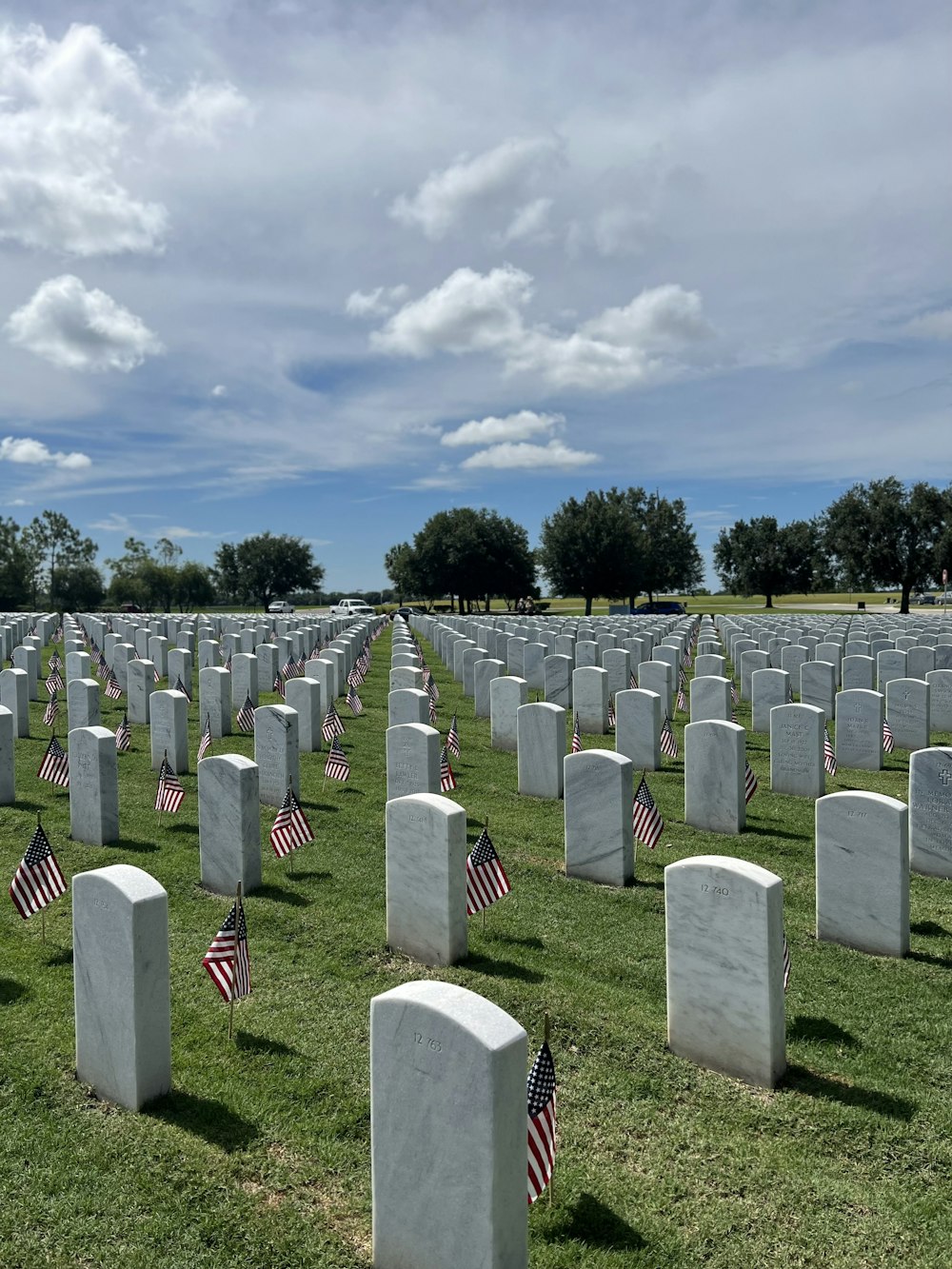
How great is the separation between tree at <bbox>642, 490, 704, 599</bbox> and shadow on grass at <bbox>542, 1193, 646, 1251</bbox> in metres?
78.7

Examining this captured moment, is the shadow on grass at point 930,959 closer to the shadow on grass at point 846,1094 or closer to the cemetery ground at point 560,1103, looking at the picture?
the cemetery ground at point 560,1103

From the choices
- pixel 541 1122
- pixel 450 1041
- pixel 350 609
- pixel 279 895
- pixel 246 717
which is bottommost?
pixel 279 895

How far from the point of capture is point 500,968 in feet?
21.3

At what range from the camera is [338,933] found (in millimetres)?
7078

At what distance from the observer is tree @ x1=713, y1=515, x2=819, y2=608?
78.6 meters

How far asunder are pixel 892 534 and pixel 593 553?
20502mm

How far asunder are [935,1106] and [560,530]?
213 feet

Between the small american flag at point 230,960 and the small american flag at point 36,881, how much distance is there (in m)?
2.08

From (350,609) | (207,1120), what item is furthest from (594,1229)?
(350,609)

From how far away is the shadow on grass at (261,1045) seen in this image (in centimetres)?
530

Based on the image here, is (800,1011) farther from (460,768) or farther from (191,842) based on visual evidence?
(460,768)

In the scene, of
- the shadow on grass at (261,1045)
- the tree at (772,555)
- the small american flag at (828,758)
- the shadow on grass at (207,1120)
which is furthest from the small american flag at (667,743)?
the tree at (772,555)

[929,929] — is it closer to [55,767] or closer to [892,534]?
[55,767]

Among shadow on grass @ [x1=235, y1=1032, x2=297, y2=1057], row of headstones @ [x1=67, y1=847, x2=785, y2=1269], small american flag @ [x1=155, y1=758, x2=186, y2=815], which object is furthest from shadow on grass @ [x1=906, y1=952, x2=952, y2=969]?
small american flag @ [x1=155, y1=758, x2=186, y2=815]
